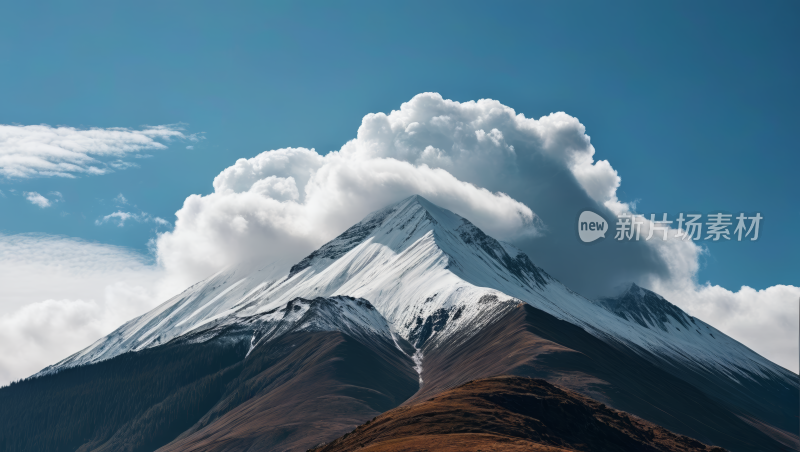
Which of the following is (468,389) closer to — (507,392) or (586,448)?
(507,392)

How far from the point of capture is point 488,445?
4205 inches

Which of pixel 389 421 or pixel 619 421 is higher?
pixel 619 421

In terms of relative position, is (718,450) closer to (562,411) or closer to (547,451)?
(562,411)

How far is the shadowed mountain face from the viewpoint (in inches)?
4473

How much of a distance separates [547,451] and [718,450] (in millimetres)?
58408

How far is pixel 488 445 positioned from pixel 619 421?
4586cm

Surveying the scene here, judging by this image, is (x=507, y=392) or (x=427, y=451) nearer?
(x=427, y=451)

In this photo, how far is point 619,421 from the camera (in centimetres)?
14212

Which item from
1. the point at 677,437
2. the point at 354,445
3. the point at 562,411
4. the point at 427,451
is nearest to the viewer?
the point at 427,451

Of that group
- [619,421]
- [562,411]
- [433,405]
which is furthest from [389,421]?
[619,421]

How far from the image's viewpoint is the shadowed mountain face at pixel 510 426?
11362 centimetres

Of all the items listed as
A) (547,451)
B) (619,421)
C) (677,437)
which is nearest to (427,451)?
(547,451)

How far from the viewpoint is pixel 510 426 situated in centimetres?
12469

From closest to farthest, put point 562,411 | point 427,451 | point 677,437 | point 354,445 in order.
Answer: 1. point 427,451
2. point 354,445
3. point 562,411
4. point 677,437
